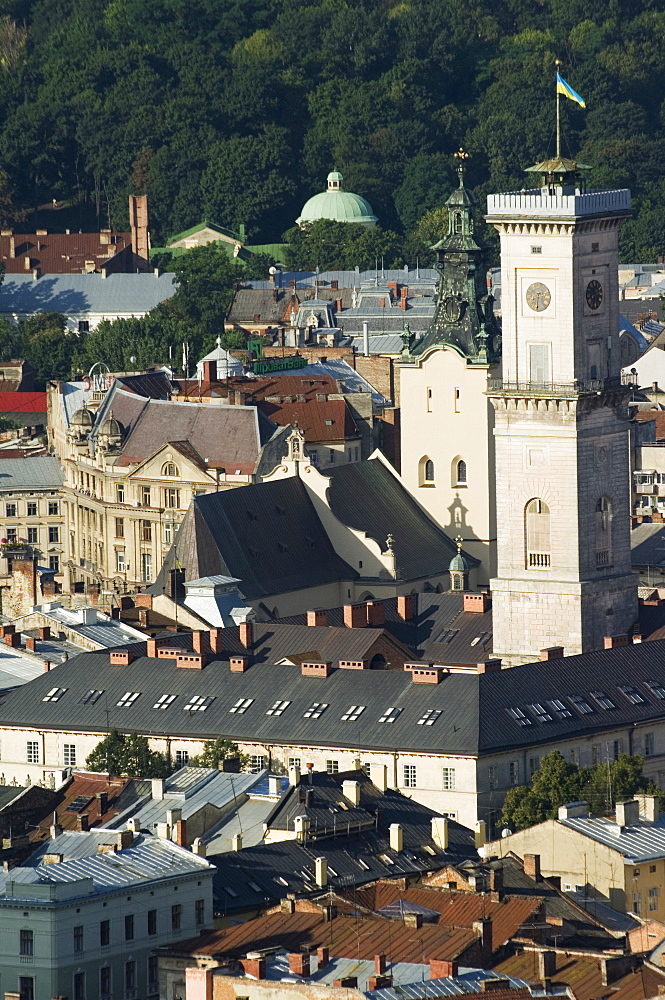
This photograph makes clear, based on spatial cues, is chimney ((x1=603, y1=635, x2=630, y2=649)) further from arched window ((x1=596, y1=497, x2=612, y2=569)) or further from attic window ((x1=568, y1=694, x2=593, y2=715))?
attic window ((x1=568, y1=694, x2=593, y2=715))

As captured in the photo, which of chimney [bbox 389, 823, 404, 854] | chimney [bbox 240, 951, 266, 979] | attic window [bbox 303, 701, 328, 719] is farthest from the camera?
attic window [bbox 303, 701, 328, 719]

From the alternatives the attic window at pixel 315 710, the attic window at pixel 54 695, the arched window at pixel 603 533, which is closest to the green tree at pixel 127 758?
the attic window at pixel 315 710

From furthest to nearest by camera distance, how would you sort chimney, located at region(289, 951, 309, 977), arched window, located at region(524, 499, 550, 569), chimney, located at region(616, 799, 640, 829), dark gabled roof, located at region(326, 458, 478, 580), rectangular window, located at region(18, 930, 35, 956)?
dark gabled roof, located at region(326, 458, 478, 580)
arched window, located at region(524, 499, 550, 569)
chimney, located at region(616, 799, 640, 829)
rectangular window, located at region(18, 930, 35, 956)
chimney, located at region(289, 951, 309, 977)

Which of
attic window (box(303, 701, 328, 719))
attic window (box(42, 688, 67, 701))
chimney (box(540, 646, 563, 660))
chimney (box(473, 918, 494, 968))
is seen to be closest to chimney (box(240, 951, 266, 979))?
chimney (box(473, 918, 494, 968))

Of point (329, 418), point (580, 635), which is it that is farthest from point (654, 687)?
point (329, 418)

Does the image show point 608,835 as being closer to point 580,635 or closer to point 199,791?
point 199,791
